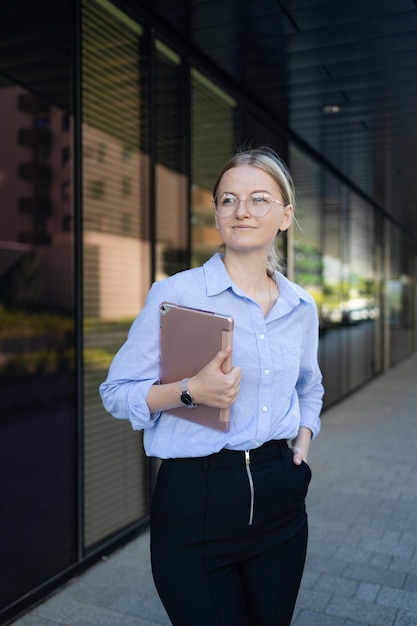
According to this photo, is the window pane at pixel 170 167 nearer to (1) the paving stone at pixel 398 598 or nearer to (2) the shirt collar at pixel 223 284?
(1) the paving stone at pixel 398 598

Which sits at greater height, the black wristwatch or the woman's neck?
the woman's neck

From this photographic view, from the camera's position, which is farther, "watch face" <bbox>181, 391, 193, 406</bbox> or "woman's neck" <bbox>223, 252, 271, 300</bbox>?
"woman's neck" <bbox>223, 252, 271, 300</bbox>

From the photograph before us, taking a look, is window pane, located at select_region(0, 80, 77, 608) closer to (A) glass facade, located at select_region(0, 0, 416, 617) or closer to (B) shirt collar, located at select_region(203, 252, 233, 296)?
(A) glass facade, located at select_region(0, 0, 416, 617)

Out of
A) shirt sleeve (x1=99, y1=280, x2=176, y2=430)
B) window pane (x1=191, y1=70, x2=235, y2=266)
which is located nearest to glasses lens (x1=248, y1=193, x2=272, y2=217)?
shirt sleeve (x1=99, y1=280, x2=176, y2=430)

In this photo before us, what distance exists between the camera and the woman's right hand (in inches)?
57.9

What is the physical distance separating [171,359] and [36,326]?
6.56 metres

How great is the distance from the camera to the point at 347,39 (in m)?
4.51

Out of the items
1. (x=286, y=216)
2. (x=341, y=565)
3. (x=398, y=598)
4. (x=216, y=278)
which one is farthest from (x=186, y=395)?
(x=341, y=565)

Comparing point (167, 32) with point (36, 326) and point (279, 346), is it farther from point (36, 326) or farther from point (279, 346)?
point (36, 326)

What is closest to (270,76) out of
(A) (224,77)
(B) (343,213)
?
(A) (224,77)

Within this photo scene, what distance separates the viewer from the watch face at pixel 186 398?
152 centimetres

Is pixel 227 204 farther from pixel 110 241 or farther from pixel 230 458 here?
pixel 110 241

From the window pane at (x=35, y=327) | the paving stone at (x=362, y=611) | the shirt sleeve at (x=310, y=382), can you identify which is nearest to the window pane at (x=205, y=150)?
the window pane at (x=35, y=327)

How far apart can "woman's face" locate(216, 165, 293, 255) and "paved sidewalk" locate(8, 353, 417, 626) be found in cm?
232
